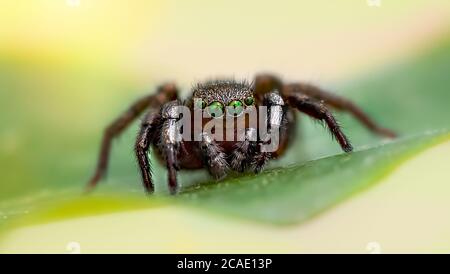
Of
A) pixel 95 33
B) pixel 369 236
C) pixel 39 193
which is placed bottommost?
pixel 39 193

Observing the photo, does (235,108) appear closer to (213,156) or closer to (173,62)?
(213,156)

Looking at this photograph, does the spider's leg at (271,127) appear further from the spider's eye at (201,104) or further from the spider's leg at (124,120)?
the spider's leg at (124,120)

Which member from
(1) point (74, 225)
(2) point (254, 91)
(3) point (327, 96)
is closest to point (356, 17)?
(3) point (327, 96)

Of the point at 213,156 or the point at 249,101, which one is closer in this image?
the point at 213,156

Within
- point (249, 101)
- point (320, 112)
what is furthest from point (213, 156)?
point (320, 112)

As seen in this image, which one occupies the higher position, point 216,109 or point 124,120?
point 216,109

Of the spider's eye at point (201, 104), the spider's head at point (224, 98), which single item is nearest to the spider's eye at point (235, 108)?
the spider's head at point (224, 98)

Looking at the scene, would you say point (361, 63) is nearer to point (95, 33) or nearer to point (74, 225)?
point (95, 33)

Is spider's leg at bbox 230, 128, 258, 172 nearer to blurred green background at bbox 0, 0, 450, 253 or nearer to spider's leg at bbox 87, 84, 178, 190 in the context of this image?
blurred green background at bbox 0, 0, 450, 253
